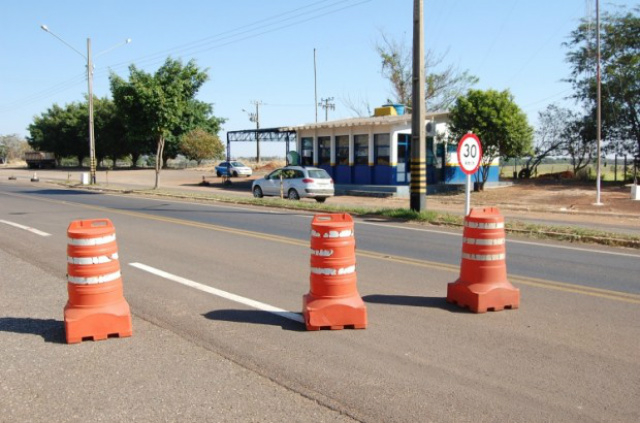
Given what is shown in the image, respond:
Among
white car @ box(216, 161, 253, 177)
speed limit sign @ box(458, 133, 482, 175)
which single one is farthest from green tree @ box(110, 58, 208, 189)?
speed limit sign @ box(458, 133, 482, 175)

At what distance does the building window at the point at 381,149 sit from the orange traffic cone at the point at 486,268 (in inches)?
898

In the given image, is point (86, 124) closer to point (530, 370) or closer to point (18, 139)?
point (530, 370)

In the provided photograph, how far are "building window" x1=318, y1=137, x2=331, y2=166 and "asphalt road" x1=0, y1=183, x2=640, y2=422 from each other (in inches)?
923

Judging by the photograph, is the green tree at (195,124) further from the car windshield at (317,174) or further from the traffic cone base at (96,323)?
the traffic cone base at (96,323)

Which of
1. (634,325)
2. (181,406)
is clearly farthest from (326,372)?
(634,325)

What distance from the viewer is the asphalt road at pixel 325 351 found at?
13.0 feet

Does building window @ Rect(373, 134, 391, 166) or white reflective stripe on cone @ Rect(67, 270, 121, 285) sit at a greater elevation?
building window @ Rect(373, 134, 391, 166)

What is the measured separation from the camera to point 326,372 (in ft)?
14.9

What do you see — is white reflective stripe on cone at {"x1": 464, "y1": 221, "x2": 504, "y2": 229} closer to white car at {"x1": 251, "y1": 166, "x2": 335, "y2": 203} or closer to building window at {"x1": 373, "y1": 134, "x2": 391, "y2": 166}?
white car at {"x1": 251, "y1": 166, "x2": 335, "y2": 203}

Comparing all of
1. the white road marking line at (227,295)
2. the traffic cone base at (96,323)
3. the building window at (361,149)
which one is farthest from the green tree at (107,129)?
the traffic cone base at (96,323)

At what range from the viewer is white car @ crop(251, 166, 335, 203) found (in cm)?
2400

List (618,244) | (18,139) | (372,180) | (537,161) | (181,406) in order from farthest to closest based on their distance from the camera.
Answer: (18,139) < (537,161) < (372,180) < (618,244) < (181,406)

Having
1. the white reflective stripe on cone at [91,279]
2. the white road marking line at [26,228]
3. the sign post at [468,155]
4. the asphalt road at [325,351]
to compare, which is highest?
the sign post at [468,155]

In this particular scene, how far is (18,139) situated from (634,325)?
6134 inches
